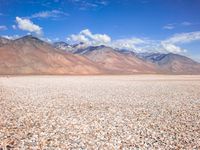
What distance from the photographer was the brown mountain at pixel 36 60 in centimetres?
13988

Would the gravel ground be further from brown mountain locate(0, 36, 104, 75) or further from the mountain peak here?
the mountain peak

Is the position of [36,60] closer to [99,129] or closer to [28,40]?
[28,40]

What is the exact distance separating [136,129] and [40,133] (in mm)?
4082

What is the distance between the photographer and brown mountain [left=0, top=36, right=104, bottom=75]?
459 feet

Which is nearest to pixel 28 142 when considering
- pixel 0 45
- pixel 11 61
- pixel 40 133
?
pixel 40 133

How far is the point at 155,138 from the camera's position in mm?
11062

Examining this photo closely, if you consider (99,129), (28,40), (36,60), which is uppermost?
(28,40)

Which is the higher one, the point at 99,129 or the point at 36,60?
the point at 36,60

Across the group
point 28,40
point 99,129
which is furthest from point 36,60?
point 99,129

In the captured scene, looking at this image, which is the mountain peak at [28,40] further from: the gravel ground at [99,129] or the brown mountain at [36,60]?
the gravel ground at [99,129]

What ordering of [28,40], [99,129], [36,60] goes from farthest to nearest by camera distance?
1. [28,40]
2. [36,60]
3. [99,129]

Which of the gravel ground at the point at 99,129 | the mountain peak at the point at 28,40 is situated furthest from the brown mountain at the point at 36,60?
the gravel ground at the point at 99,129

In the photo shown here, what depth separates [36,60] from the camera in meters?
154

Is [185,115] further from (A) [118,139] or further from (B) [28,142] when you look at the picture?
(B) [28,142]
